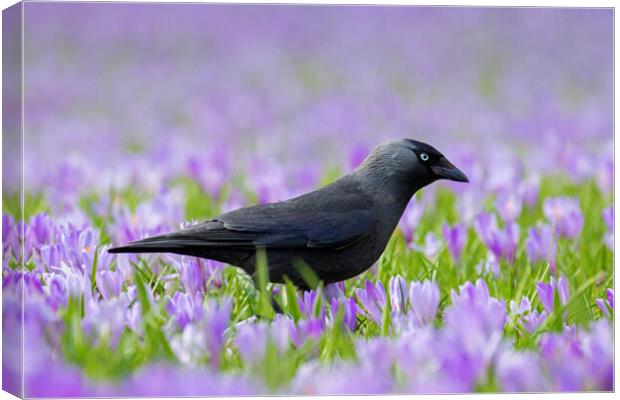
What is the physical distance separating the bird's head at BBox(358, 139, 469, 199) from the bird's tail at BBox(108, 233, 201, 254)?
88cm

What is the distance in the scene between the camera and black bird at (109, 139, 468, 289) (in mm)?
4465

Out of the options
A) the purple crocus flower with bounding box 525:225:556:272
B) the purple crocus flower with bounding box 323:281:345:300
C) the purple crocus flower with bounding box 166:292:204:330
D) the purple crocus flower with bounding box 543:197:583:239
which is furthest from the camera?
the purple crocus flower with bounding box 543:197:583:239

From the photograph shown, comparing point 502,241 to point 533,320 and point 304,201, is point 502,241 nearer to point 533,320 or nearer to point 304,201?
point 304,201

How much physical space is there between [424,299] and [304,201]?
87 centimetres

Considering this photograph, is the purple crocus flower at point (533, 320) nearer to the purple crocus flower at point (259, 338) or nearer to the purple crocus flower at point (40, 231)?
the purple crocus flower at point (259, 338)

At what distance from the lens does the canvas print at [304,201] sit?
3.68 m

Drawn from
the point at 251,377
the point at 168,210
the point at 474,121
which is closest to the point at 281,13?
the point at 168,210

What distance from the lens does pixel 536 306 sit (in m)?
4.47

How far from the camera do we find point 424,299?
399 centimetres

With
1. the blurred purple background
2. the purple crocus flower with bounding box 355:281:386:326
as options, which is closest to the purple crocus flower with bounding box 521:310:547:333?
the purple crocus flower with bounding box 355:281:386:326

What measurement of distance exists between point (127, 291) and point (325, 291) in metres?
0.85

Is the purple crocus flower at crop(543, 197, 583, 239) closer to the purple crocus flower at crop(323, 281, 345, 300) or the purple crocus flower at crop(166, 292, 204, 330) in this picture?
the purple crocus flower at crop(323, 281, 345, 300)

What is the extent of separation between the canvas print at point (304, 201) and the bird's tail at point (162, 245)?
11mm

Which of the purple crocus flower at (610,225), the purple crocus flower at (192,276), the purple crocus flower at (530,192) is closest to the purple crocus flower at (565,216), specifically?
the purple crocus flower at (610,225)
